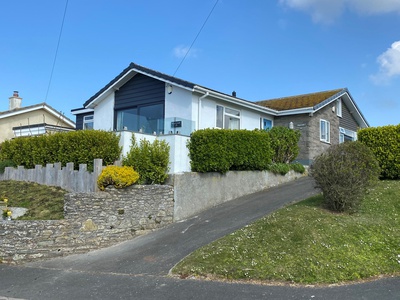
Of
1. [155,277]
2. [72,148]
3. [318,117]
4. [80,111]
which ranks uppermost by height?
[80,111]

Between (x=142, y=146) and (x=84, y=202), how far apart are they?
3.18 meters

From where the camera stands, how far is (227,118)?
1888cm

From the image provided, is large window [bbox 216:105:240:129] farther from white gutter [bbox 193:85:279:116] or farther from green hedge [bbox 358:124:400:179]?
green hedge [bbox 358:124:400:179]

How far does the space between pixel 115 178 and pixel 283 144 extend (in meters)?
9.79

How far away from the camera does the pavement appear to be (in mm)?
6816

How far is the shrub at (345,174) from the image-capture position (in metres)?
10.4

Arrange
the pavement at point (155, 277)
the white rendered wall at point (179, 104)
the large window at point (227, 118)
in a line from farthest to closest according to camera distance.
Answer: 1. the large window at point (227, 118)
2. the white rendered wall at point (179, 104)
3. the pavement at point (155, 277)

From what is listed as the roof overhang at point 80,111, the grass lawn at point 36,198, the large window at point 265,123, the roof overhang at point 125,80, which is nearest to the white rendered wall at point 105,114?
the roof overhang at point 125,80

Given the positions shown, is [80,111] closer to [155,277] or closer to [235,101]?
[235,101]

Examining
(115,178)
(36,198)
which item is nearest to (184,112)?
(115,178)

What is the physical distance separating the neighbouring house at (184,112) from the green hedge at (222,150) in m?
0.44

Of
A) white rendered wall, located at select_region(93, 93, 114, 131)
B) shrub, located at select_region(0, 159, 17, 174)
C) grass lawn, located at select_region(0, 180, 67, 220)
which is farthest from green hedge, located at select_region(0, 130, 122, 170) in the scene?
white rendered wall, located at select_region(93, 93, 114, 131)

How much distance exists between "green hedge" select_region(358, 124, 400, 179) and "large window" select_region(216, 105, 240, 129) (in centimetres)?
652

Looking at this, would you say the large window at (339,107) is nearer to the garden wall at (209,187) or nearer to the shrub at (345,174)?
the garden wall at (209,187)
